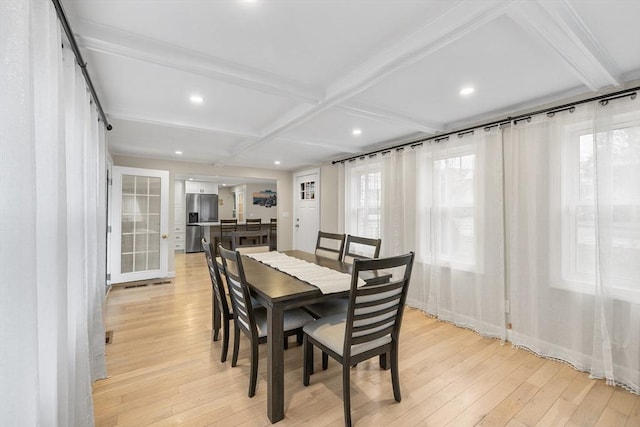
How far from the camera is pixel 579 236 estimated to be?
2312 millimetres

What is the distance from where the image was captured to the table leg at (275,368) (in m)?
1.69

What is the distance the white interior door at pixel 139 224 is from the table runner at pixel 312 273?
2860mm

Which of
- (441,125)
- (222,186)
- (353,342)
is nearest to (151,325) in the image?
(353,342)

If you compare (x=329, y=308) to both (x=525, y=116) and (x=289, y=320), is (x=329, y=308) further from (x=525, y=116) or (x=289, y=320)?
(x=525, y=116)

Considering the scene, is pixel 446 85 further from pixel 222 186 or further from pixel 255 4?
pixel 222 186

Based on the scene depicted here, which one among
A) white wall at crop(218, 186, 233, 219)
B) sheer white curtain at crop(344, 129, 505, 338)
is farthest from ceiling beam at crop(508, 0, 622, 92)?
white wall at crop(218, 186, 233, 219)

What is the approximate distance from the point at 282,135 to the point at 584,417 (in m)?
3.64

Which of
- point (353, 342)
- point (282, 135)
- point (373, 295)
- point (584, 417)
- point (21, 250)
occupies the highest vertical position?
point (282, 135)

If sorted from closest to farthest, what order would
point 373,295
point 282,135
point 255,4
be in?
point 255,4, point 373,295, point 282,135

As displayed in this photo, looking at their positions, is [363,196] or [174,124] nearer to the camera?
[174,124]

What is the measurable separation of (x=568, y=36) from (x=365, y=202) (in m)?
3.13

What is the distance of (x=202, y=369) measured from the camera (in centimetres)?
226

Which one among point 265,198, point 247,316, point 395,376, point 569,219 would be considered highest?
point 265,198

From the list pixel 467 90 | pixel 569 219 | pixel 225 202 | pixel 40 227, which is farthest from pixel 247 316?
pixel 225 202
